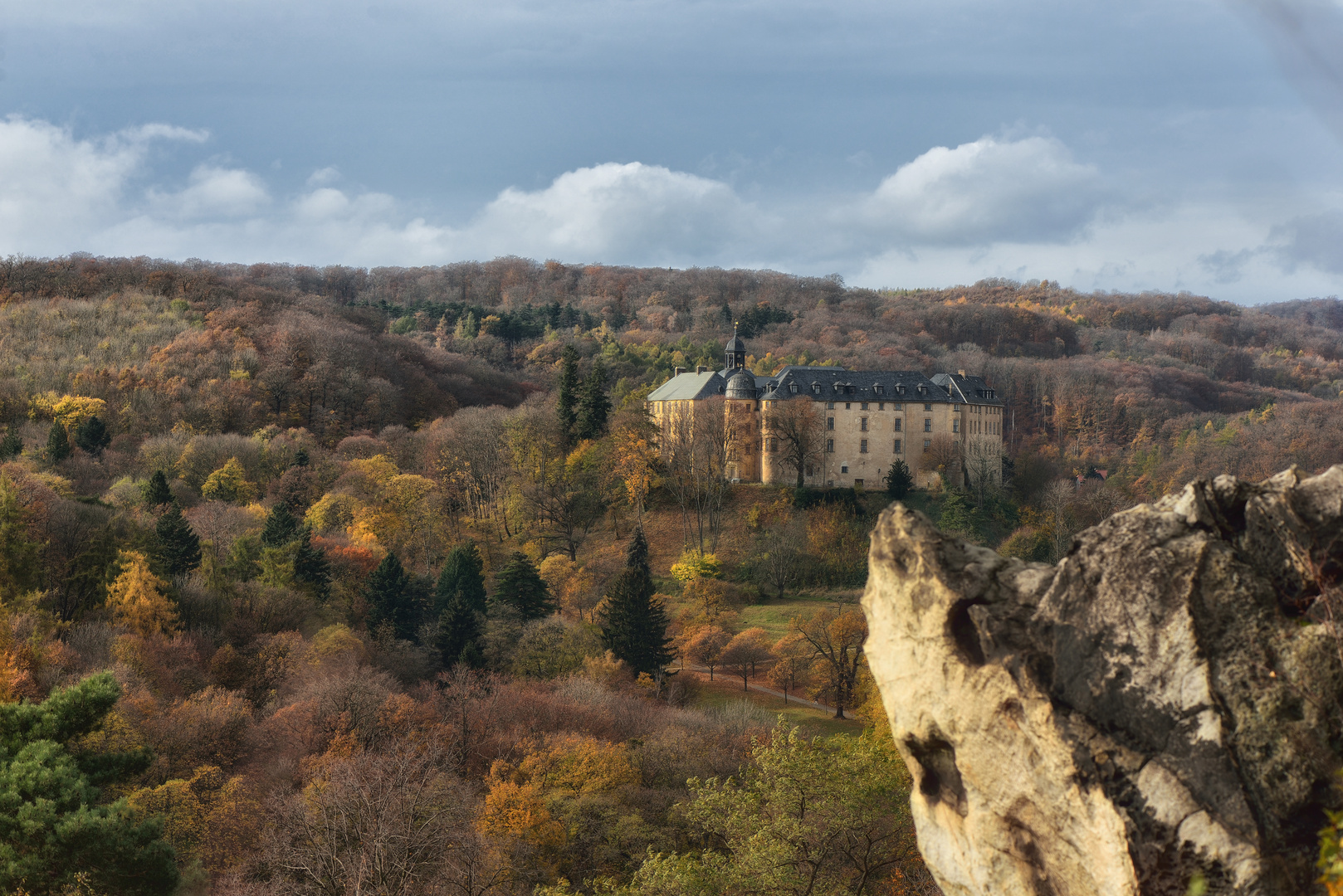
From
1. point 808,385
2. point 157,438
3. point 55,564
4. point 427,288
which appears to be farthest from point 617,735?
point 427,288

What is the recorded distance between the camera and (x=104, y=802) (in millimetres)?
29703

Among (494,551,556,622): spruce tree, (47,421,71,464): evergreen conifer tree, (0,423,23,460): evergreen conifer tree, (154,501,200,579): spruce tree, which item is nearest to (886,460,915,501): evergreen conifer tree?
(494,551,556,622): spruce tree

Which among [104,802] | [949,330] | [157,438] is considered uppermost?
[949,330]

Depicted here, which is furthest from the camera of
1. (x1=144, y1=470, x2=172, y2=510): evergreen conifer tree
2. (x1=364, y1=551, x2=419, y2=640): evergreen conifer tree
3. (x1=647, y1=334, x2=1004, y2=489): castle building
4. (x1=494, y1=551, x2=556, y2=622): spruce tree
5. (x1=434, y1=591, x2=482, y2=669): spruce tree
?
(x1=647, y1=334, x2=1004, y2=489): castle building

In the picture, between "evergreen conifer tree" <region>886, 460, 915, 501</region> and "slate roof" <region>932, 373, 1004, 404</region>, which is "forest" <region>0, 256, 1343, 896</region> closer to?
"evergreen conifer tree" <region>886, 460, 915, 501</region>

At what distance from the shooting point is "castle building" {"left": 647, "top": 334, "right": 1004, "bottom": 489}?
76438 millimetres

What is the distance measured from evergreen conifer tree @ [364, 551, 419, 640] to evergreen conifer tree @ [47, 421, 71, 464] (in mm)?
29195

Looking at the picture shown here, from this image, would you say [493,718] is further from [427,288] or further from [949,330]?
[427,288]

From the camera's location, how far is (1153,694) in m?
9.04

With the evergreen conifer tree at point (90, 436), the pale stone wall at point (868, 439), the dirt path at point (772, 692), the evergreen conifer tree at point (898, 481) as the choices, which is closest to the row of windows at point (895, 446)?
the pale stone wall at point (868, 439)

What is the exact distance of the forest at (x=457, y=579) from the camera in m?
26.4

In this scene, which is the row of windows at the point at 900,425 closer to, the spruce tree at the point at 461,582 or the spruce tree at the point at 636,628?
the spruce tree at the point at 636,628

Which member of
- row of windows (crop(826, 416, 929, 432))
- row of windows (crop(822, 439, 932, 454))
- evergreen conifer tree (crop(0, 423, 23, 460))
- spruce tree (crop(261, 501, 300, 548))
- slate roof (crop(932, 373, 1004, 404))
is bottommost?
spruce tree (crop(261, 501, 300, 548))

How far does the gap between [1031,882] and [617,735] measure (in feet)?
114
